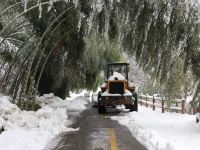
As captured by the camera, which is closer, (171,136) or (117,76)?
(171,136)

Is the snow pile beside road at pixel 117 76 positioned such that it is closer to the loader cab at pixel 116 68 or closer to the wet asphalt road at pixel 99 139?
the loader cab at pixel 116 68

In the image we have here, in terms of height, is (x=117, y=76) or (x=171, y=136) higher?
(x=117, y=76)

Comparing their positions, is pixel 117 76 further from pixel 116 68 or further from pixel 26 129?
pixel 26 129

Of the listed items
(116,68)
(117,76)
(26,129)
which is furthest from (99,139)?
(116,68)

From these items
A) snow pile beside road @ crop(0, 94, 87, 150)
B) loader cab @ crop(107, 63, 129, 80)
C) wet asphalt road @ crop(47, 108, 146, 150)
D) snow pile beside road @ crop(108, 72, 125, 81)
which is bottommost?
wet asphalt road @ crop(47, 108, 146, 150)

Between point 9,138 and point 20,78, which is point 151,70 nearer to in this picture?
point 9,138

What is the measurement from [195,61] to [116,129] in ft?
13.5

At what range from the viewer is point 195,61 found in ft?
48.2

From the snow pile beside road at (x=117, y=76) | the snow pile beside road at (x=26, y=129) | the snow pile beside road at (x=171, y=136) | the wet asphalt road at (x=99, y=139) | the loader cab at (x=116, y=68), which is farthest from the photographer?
the loader cab at (x=116, y=68)

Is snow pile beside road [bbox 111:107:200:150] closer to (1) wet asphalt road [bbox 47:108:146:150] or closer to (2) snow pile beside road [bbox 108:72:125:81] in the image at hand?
(1) wet asphalt road [bbox 47:108:146:150]

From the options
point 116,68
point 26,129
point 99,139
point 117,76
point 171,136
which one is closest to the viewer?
point 26,129

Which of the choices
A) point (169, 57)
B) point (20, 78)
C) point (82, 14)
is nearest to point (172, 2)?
point (169, 57)

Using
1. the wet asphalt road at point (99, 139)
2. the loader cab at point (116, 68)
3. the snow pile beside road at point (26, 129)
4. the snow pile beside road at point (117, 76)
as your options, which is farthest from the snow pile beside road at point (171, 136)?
the loader cab at point (116, 68)

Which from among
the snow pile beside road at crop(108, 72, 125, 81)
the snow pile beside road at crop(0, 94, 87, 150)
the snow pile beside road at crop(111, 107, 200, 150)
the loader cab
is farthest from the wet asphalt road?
the loader cab
